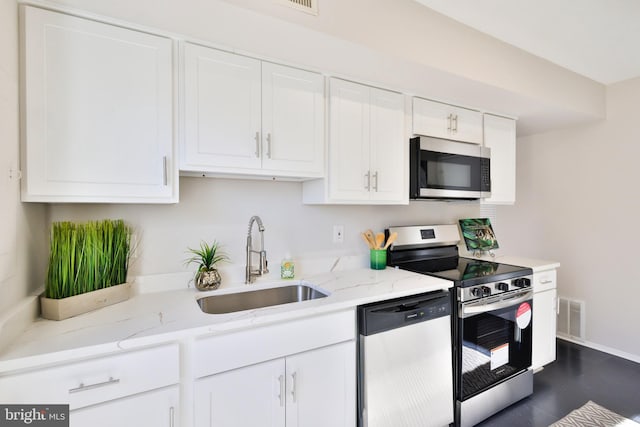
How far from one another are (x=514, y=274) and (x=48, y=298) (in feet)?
8.44

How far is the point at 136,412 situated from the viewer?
109 centimetres

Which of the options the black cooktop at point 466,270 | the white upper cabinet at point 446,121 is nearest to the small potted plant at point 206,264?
the black cooktop at point 466,270

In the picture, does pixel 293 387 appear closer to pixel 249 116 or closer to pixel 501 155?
pixel 249 116

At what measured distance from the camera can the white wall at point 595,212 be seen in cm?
266

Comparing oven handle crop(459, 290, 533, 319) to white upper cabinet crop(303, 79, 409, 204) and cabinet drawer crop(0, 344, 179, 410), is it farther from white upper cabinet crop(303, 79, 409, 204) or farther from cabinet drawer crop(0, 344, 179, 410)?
cabinet drawer crop(0, 344, 179, 410)

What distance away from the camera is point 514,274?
2.12m

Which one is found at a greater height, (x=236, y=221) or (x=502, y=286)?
(x=236, y=221)

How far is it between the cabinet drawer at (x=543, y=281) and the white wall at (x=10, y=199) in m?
2.93

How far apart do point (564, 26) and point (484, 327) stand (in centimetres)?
195

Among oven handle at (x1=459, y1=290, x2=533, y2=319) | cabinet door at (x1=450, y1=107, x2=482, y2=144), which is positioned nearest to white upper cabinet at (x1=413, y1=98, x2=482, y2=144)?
cabinet door at (x1=450, y1=107, x2=482, y2=144)

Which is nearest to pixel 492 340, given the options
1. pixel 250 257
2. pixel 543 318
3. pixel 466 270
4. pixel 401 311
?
pixel 466 270

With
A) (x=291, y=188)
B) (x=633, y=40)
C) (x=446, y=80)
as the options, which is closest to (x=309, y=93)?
(x=291, y=188)

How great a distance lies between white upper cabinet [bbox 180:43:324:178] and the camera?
58.1 inches

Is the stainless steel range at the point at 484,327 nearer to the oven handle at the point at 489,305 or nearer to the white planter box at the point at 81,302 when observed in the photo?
the oven handle at the point at 489,305
